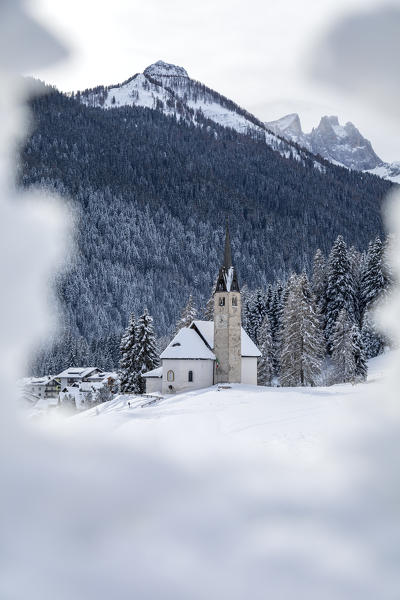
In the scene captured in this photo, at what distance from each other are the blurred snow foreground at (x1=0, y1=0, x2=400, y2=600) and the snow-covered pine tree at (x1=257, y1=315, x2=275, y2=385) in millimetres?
42397

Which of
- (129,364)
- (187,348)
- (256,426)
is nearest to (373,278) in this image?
(187,348)

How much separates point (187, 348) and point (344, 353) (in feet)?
42.7

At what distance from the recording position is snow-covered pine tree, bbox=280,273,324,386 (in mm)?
52906

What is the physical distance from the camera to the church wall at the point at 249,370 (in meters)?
53.1

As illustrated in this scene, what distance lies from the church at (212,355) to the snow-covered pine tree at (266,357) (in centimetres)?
666

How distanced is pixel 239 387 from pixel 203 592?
119 ft

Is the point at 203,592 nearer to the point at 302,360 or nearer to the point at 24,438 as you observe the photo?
the point at 24,438

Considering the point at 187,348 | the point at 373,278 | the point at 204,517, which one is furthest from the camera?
the point at 373,278

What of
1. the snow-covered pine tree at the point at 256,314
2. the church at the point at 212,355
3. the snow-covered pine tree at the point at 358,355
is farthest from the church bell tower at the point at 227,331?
the snow-covered pine tree at the point at 256,314

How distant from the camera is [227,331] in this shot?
51.3 meters

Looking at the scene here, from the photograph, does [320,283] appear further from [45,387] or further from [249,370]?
[45,387]

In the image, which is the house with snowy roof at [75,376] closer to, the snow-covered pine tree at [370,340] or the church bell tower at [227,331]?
the snow-covered pine tree at [370,340]

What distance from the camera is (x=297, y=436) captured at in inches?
724

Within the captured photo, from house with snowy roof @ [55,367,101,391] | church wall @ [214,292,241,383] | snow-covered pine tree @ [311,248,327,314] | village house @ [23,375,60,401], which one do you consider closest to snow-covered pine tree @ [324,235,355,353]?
snow-covered pine tree @ [311,248,327,314]
